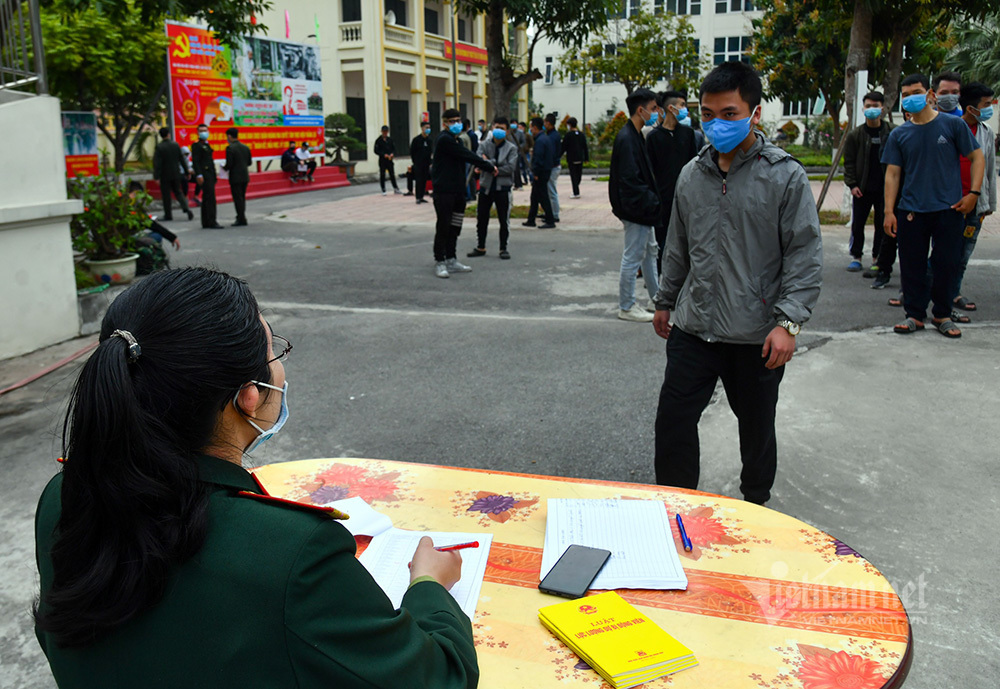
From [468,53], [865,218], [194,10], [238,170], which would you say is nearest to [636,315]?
[865,218]

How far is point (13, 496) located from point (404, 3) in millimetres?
32280

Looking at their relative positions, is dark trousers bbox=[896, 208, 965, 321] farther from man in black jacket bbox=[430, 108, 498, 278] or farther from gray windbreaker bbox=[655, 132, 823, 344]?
man in black jacket bbox=[430, 108, 498, 278]

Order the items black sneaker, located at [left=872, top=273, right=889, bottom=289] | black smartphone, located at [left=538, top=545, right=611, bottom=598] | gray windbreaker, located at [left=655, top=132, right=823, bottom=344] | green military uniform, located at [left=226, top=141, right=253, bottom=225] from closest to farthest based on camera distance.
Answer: black smartphone, located at [left=538, top=545, right=611, bottom=598] → gray windbreaker, located at [left=655, top=132, right=823, bottom=344] → black sneaker, located at [left=872, top=273, right=889, bottom=289] → green military uniform, located at [left=226, top=141, right=253, bottom=225]

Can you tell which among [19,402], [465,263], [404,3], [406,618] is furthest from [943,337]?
[404,3]

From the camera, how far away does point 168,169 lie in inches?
603

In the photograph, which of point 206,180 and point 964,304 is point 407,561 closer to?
point 964,304

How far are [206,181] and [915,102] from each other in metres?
11.5

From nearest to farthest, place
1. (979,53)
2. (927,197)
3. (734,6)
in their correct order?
(927,197)
(979,53)
(734,6)

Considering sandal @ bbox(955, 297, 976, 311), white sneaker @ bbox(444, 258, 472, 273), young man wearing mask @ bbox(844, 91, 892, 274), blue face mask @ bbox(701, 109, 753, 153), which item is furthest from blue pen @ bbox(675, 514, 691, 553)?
white sneaker @ bbox(444, 258, 472, 273)

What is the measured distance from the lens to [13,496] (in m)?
3.96

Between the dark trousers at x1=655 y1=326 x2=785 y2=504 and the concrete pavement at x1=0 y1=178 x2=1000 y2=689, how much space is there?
0.54 meters

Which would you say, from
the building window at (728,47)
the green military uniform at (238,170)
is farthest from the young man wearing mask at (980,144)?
the building window at (728,47)

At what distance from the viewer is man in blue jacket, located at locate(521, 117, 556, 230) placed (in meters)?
12.5

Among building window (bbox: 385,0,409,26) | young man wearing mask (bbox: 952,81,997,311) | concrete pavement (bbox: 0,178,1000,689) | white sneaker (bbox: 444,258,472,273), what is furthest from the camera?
building window (bbox: 385,0,409,26)
